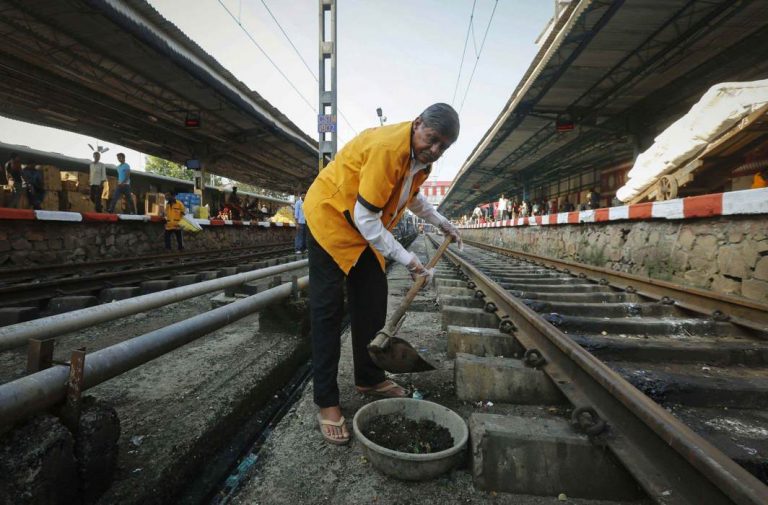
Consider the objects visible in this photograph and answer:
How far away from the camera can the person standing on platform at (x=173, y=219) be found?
32.2 feet

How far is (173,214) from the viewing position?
9.94 metres

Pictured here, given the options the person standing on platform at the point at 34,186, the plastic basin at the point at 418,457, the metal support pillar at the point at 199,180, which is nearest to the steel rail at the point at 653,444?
the plastic basin at the point at 418,457

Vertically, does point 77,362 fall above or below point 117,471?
above

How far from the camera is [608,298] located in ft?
12.1

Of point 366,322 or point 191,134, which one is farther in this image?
point 191,134

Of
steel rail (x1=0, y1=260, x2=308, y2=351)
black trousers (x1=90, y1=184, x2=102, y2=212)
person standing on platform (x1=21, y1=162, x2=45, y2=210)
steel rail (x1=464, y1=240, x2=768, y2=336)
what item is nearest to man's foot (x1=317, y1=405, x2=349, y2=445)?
steel rail (x1=0, y1=260, x2=308, y2=351)

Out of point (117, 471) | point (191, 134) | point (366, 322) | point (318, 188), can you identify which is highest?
point (191, 134)

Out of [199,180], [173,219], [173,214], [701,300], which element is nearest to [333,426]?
[701,300]

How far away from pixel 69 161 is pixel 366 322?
16.9 metres

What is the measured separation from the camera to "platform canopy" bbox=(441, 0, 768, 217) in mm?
7359

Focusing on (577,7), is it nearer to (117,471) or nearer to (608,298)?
(608,298)

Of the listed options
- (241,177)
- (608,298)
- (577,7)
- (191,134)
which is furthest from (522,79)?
(241,177)

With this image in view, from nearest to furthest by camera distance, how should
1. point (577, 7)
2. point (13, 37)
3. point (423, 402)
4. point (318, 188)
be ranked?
point (423, 402)
point (318, 188)
point (577, 7)
point (13, 37)

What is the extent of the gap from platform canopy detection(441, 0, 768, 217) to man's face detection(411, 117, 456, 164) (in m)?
6.72
